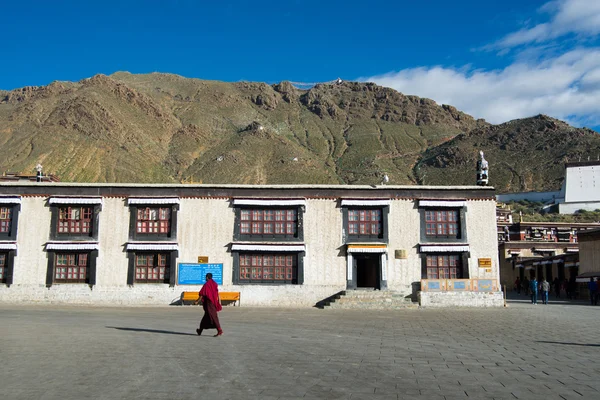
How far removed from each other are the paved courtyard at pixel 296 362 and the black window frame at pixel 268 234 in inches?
446

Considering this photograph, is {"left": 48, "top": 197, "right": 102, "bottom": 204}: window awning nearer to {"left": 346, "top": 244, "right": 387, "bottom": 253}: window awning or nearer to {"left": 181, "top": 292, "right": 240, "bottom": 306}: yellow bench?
{"left": 181, "top": 292, "right": 240, "bottom": 306}: yellow bench

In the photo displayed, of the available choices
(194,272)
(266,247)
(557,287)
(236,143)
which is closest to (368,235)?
(266,247)

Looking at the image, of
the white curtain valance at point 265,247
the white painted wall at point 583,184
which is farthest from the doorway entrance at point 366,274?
the white painted wall at point 583,184

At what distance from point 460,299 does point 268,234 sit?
9.99 m

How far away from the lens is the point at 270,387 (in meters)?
8.10

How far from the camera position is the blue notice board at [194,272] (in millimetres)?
28016

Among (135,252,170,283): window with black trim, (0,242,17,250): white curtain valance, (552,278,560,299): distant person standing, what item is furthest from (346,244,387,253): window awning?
(552,278,560,299): distant person standing

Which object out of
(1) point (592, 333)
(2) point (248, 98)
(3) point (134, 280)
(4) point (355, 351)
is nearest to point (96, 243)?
(3) point (134, 280)

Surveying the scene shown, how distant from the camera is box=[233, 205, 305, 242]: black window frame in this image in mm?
28516

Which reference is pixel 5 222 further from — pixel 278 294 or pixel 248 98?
pixel 248 98

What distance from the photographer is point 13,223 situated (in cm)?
2830

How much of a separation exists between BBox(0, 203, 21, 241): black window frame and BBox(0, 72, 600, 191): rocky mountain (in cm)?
7054

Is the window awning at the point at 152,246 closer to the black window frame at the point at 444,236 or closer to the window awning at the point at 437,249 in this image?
the window awning at the point at 437,249

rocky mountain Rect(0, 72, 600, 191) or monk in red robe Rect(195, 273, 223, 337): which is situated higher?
rocky mountain Rect(0, 72, 600, 191)
